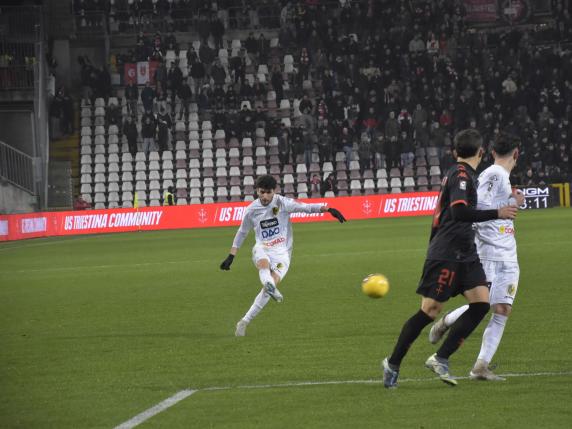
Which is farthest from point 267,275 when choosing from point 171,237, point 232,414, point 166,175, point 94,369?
point 166,175

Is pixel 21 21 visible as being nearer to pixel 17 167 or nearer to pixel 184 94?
pixel 17 167

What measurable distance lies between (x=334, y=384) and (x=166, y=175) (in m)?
34.8

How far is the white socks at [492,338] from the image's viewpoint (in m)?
8.98

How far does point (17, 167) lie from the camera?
4184 cm

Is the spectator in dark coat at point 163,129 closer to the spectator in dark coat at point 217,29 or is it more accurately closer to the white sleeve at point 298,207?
the spectator in dark coat at point 217,29

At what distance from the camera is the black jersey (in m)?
8.47

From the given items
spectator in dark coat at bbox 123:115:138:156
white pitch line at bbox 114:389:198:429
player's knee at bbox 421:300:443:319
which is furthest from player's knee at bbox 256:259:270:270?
spectator in dark coat at bbox 123:115:138:156

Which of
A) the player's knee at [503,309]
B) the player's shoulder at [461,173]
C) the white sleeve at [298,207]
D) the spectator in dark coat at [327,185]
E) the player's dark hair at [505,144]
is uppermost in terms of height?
the player's dark hair at [505,144]

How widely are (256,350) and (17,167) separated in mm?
32126

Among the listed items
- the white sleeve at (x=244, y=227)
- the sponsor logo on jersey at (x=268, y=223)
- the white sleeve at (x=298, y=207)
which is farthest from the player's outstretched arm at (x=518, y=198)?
the white sleeve at (x=244, y=227)

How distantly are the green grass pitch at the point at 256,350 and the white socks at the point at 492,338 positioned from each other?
26 cm

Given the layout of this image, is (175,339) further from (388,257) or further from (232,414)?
(388,257)

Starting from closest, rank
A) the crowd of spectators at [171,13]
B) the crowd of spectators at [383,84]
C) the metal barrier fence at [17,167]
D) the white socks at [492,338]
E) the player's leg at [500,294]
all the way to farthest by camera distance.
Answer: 1. the white socks at [492,338]
2. the player's leg at [500,294]
3. the metal barrier fence at [17,167]
4. the crowd of spectators at [383,84]
5. the crowd of spectators at [171,13]

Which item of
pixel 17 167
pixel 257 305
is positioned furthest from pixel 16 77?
pixel 257 305
